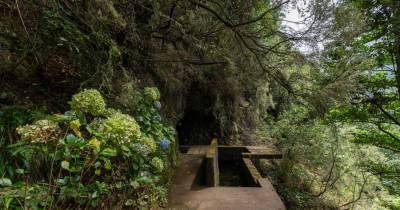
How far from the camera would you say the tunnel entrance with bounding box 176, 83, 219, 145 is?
698cm

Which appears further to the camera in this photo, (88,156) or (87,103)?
(87,103)

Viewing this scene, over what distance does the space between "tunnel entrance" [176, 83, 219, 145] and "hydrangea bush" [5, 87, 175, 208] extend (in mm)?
4879

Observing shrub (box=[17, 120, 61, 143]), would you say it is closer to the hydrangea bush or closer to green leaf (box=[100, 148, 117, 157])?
the hydrangea bush

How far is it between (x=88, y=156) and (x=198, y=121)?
19.8 feet

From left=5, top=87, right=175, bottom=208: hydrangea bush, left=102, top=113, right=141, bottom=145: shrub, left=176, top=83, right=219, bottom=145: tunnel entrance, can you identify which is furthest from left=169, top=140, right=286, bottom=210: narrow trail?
left=176, top=83, right=219, bottom=145: tunnel entrance

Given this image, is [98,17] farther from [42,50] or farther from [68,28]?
[42,50]

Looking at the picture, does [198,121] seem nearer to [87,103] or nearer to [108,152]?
[87,103]

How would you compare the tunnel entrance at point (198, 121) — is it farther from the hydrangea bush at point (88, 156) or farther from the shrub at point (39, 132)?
the shrub at point (39, 132)

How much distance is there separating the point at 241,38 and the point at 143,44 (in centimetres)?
165

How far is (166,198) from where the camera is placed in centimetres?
263

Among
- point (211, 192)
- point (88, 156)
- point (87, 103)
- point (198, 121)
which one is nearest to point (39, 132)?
point (88, 156)

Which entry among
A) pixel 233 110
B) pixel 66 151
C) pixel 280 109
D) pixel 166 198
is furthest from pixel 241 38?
pixel 280 109

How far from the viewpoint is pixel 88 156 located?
4.78 ft

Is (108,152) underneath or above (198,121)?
underneath
